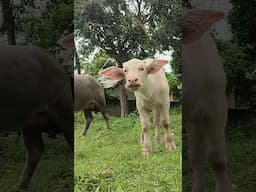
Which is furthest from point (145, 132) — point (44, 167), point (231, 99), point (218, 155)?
point (44, 167)

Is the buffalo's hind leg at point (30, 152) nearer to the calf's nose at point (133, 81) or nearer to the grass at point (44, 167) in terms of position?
the grass at point (44, 167)

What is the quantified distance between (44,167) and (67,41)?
2.95ft

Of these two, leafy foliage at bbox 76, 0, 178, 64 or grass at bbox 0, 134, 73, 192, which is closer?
leafy foliage at bbox 76, 0, 178, 64

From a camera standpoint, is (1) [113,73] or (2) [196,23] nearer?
(1) [113,73]

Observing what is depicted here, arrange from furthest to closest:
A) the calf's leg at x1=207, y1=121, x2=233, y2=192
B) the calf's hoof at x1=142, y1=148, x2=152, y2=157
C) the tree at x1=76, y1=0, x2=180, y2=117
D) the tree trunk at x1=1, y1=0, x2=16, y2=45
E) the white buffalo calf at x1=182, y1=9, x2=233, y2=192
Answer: the tree trunk at x1=1, y1=0, x2=16, y2=45 → the calf's leg at x1=207, y1=121, x2=233, y2=192 → the white buffalo calf at x1=182, y1=9, x2=233, y2=192 → the calf's hoof at x1=142, y1=148, x2=152, y2=157 → the tree at x1=76, y1=0, x2=180, y2=117

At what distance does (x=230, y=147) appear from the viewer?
3855mm

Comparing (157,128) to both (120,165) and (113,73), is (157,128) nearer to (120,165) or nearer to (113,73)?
(120,165)

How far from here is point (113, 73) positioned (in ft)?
11.7

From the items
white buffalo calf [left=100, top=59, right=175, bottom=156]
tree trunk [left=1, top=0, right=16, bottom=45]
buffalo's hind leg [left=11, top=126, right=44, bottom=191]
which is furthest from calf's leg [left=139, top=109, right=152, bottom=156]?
tree trunk [left=1, top=0, right=16, bottom=45]

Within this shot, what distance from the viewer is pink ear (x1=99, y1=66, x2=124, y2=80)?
3.54 m

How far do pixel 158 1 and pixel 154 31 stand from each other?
189mm

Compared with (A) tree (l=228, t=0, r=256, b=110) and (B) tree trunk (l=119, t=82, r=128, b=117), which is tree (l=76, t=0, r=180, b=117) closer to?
(B) tree trunk (l=119, t=82, r=128, b=117)

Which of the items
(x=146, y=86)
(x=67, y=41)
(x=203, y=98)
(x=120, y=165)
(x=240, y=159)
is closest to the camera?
(x=120, y=165)

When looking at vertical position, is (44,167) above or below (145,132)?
below
